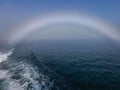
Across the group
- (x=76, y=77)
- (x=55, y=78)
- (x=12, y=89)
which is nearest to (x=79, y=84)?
(x=76, y=77)

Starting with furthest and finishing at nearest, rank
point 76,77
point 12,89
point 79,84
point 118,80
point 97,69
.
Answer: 1. point 97,69
2. point 76,77
3. point 118,80
4. point 79,84
5. point 12,89

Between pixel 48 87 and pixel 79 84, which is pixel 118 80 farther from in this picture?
pixel 48 87

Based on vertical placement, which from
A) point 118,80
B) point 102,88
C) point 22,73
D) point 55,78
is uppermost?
point 22,73

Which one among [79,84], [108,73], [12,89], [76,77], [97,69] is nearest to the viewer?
[12,89]

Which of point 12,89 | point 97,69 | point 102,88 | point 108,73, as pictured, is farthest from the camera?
point 97,69

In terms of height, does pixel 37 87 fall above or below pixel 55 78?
below

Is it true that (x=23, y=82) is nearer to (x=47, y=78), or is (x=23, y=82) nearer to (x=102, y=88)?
(x=47, y=78)

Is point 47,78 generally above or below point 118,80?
above

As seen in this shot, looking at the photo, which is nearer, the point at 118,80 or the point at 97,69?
the point at 118,80

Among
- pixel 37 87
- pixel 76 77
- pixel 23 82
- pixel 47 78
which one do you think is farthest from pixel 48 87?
pixel 76 77
